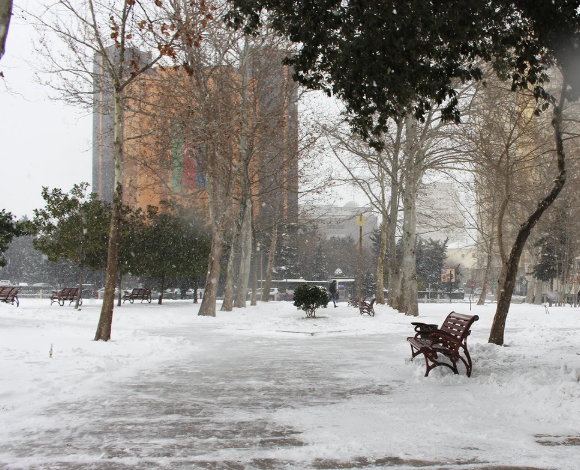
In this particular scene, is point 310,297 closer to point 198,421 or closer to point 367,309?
point 367,309

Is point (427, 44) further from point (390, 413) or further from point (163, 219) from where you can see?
point (163, 219)

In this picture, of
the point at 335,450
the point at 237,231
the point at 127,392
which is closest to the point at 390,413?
the point at 335,450

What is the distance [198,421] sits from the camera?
5.84m

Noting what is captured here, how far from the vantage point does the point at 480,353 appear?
32.9ft

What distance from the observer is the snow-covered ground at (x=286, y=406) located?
4664 millimetres

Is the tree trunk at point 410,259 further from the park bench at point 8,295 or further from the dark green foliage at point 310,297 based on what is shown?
the park bench at point 8,295

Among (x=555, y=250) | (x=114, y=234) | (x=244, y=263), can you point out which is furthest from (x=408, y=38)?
(x=555, y=250)

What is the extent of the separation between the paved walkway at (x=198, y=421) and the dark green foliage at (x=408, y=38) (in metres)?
4.12

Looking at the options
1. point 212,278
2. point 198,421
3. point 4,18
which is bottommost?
point 198,421

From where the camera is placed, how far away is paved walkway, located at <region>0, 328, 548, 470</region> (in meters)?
4.49

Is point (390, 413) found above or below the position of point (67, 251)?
below

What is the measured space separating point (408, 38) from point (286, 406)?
4.90 metres

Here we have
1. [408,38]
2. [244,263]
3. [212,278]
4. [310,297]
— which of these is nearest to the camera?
[408,38]

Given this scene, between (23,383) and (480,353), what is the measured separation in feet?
23.6
